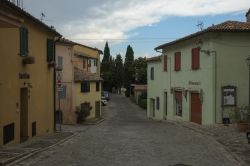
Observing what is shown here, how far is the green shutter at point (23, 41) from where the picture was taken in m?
20.0

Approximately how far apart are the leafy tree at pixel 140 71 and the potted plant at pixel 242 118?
273 feet

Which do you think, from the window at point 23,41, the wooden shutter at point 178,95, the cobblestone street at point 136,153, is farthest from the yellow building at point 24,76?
the wooden shutter at point 178,95

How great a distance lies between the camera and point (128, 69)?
125 meters

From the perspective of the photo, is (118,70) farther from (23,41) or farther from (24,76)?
(23,41)

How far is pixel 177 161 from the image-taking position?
15297 mm

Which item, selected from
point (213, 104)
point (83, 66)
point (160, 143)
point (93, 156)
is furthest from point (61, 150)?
point (83, 66)

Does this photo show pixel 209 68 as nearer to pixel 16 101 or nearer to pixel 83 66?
pixel 16 101

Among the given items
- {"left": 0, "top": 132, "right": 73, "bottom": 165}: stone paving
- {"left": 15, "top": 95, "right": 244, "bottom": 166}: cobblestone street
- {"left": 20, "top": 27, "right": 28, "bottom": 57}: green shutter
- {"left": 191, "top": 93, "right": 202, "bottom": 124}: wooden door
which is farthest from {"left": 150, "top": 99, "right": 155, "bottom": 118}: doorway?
{"left": 20, "top": 27, "right": 28, "bottom": 57}: green shutter

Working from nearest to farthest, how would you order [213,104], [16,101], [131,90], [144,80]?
[16,101]
[213,104]
[144,80]
[131,90]

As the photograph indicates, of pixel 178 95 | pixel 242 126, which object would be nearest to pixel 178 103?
pixel 178 95

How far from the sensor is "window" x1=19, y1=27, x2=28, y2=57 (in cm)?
2000

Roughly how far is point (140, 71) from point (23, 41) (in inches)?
3722

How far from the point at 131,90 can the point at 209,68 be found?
92616 millimetres

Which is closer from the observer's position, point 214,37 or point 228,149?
point 228,149
